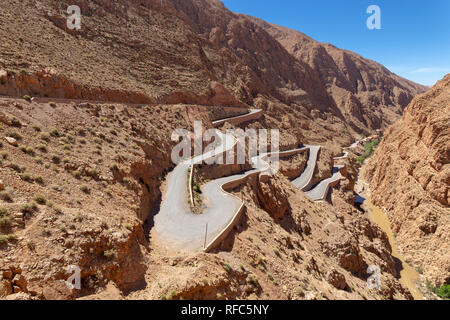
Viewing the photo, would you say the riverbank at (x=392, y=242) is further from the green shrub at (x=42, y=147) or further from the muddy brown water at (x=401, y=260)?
the green shrub at (x=42, y=147)

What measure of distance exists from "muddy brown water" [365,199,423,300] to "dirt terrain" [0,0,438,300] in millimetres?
1264

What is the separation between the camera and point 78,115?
1691 centimetres

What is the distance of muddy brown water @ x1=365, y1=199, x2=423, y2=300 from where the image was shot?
846 inches

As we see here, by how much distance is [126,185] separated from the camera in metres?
13.8

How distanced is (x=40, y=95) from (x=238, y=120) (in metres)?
29.1

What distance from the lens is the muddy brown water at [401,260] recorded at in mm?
21487

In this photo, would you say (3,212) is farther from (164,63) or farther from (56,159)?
(164,63)

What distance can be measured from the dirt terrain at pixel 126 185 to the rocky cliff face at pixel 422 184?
1.72 meters

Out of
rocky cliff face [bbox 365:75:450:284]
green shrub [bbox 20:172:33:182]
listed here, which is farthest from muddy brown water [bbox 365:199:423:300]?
green shrub [bbox 20:172:33:182]

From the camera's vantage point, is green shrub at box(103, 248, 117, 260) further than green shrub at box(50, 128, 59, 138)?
No

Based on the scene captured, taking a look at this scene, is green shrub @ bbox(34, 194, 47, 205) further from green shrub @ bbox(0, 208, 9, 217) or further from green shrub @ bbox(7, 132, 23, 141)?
green shrub @ bbox(7, 132, 23, 141)

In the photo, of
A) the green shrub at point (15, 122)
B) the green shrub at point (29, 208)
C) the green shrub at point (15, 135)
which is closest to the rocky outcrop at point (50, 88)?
the green shrub at point (15, 122)

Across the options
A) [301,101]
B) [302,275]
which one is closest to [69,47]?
[302,275]

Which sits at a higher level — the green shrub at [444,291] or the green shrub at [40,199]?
the green shrub at [40,199]
